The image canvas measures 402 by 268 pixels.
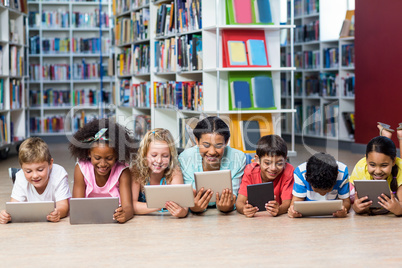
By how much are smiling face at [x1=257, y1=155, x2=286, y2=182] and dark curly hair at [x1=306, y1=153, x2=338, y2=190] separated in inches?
6.4

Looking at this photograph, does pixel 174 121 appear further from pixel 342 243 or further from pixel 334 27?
pixel 342 243

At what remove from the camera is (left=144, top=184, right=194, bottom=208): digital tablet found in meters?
2.38

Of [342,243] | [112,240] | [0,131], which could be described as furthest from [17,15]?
[342,243]

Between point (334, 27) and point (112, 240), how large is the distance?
545 centimetres

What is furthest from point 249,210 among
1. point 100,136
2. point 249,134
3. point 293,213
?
point 249,134

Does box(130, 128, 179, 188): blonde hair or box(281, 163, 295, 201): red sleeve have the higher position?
box(130, 128, 179, 188): blonde hair

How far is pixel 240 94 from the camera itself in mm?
4375

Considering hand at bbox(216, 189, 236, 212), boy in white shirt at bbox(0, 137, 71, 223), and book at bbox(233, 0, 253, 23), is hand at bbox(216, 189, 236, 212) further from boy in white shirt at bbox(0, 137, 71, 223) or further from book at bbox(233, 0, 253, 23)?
book at bbox(233, 0, 253, 23)

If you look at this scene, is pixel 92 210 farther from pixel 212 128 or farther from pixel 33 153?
pixel 212 128

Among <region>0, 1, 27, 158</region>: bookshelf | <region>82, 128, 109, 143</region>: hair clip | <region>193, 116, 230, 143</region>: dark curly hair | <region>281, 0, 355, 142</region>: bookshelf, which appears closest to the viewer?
<region>82, 128, 109, 143</region>: hair clip

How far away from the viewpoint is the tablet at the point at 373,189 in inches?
93.4

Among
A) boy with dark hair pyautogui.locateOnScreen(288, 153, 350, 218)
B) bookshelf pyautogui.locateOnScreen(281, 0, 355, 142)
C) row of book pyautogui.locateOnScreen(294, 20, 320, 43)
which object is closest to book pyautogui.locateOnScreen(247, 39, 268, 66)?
boy with dark hair pyautogui.locateOnScreen(288, 153, 350, 218)

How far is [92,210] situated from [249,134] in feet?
7.34

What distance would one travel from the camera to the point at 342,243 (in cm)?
203
